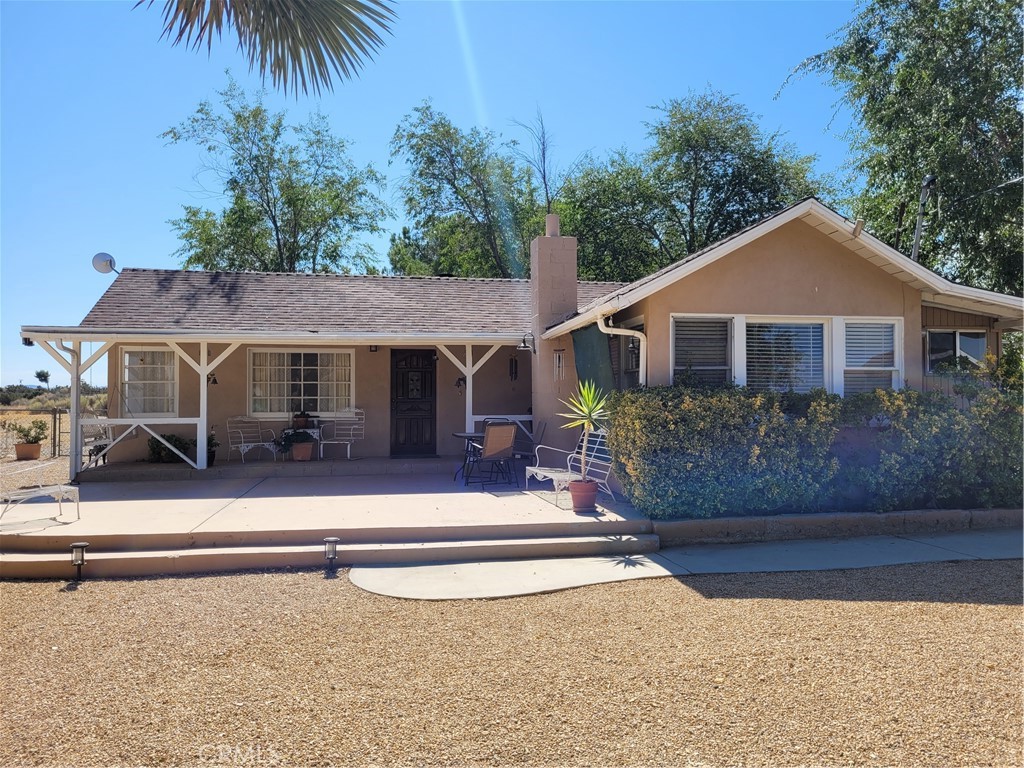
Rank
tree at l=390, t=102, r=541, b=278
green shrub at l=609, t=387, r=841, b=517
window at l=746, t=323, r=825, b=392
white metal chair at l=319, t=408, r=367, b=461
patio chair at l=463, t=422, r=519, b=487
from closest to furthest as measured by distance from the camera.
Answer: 1. green shrub at l=609, t=387, r=841, b=517
2. window at l=746, t=323, r=825, b=392
3. patio chair at l=463, t=422, r=519, b=487
4. white metal chair at l=319, t=408, r=367, b=461
5. tree at l=390, t=102, r=541, b=278

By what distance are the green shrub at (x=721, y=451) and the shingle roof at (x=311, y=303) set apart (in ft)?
16.0

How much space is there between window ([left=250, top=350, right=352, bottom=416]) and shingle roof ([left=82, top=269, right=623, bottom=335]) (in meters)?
0.85

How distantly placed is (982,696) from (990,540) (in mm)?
4462

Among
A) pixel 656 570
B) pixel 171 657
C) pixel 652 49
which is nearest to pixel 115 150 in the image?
pixel 652 49

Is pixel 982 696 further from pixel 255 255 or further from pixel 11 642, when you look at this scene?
pixel 255 255

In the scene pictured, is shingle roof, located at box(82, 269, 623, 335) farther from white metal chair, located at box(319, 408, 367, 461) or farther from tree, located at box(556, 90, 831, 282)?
tree, located at box(556, 90, 831, 282)

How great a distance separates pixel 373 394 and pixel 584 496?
20.8ft

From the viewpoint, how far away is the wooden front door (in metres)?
12.8

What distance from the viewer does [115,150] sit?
11.9 m

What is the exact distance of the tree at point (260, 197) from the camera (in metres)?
24.8

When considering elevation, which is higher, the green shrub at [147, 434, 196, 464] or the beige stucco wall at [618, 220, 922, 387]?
the beige stucco wall at [618, 220, 922, 387]

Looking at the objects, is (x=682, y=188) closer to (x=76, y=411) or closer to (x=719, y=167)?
(x=719, y=167)

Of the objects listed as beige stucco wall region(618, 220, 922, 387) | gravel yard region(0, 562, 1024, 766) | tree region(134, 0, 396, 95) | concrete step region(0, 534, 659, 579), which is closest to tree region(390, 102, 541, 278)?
beige stucco wall region(618, 220, 922, 387)

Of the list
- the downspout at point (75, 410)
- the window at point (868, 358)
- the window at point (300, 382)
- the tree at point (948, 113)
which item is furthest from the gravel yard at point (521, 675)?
the tree at point (948, 113)
